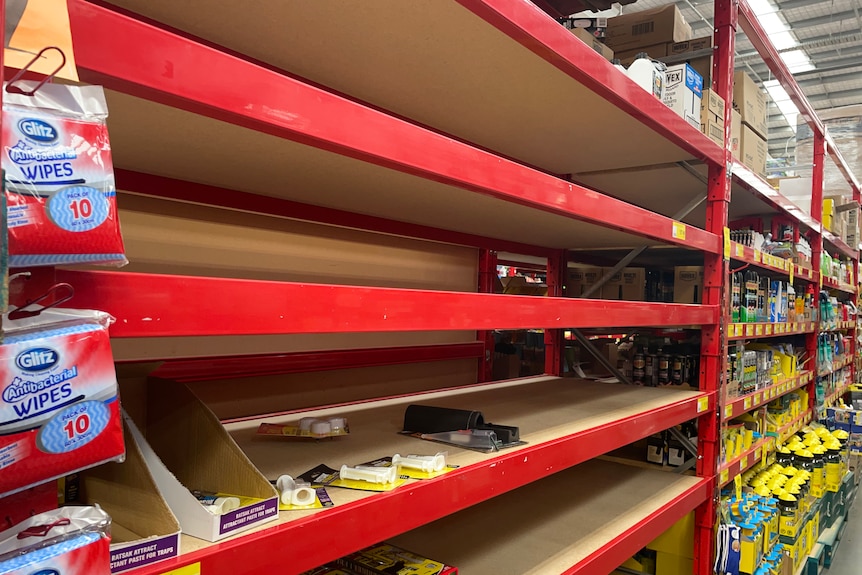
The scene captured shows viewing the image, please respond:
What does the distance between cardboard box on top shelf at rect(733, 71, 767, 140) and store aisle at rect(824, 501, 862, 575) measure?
2897mm

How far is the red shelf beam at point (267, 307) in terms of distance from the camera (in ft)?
2.25

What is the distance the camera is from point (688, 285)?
314cm

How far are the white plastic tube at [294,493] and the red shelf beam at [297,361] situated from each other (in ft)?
2.24

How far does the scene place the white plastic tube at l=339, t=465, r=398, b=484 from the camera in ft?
3.54

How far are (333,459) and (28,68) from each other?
96 cm

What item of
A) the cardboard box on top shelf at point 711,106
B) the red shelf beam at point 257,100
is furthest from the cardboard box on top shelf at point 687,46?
the red shelf beam at point 257,100

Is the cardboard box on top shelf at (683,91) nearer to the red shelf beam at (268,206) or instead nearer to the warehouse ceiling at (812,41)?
the red shelf beam at (268,206)

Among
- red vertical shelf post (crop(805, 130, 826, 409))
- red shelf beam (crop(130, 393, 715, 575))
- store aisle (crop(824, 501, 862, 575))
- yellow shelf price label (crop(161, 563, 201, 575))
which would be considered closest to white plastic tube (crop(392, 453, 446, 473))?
red shelf beam (crop(130, 393, 715, 575))

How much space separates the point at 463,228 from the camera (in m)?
2.38

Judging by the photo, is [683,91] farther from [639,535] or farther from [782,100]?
[782,100]

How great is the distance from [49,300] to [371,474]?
2.10ft

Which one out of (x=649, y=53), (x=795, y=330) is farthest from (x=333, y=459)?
(x=795, y=330)

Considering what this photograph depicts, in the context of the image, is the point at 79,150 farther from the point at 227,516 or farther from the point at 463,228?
the point at 463,228

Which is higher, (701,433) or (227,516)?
(227,516)
